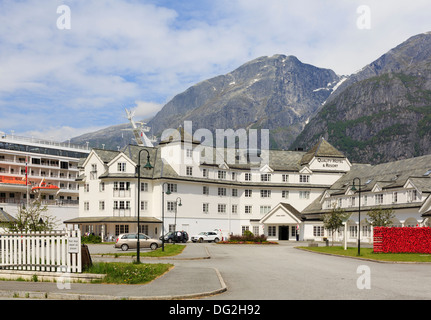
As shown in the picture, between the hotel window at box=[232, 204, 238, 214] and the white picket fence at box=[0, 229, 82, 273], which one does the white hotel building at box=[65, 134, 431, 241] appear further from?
the white picket fence at box=[0, 229, 82, 273]

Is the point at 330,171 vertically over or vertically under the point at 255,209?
over

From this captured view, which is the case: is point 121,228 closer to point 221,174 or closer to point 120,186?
point 120,186

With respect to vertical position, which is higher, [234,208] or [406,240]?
[406,240]

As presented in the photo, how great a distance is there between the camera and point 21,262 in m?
21.4

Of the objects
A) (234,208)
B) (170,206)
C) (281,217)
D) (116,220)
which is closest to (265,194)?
(234,208)

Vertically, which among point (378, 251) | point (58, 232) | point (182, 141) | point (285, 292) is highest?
point (182, 141)

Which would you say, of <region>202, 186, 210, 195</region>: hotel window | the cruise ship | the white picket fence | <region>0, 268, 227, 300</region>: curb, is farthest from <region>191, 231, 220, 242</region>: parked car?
<region>0, 268, 227, 300</region>: curb

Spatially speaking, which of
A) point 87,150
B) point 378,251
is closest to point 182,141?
point 378,251

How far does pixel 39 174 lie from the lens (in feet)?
381

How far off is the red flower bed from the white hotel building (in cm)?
1787

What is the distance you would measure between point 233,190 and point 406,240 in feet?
148

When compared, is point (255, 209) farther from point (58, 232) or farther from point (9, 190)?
point (58, 232)
